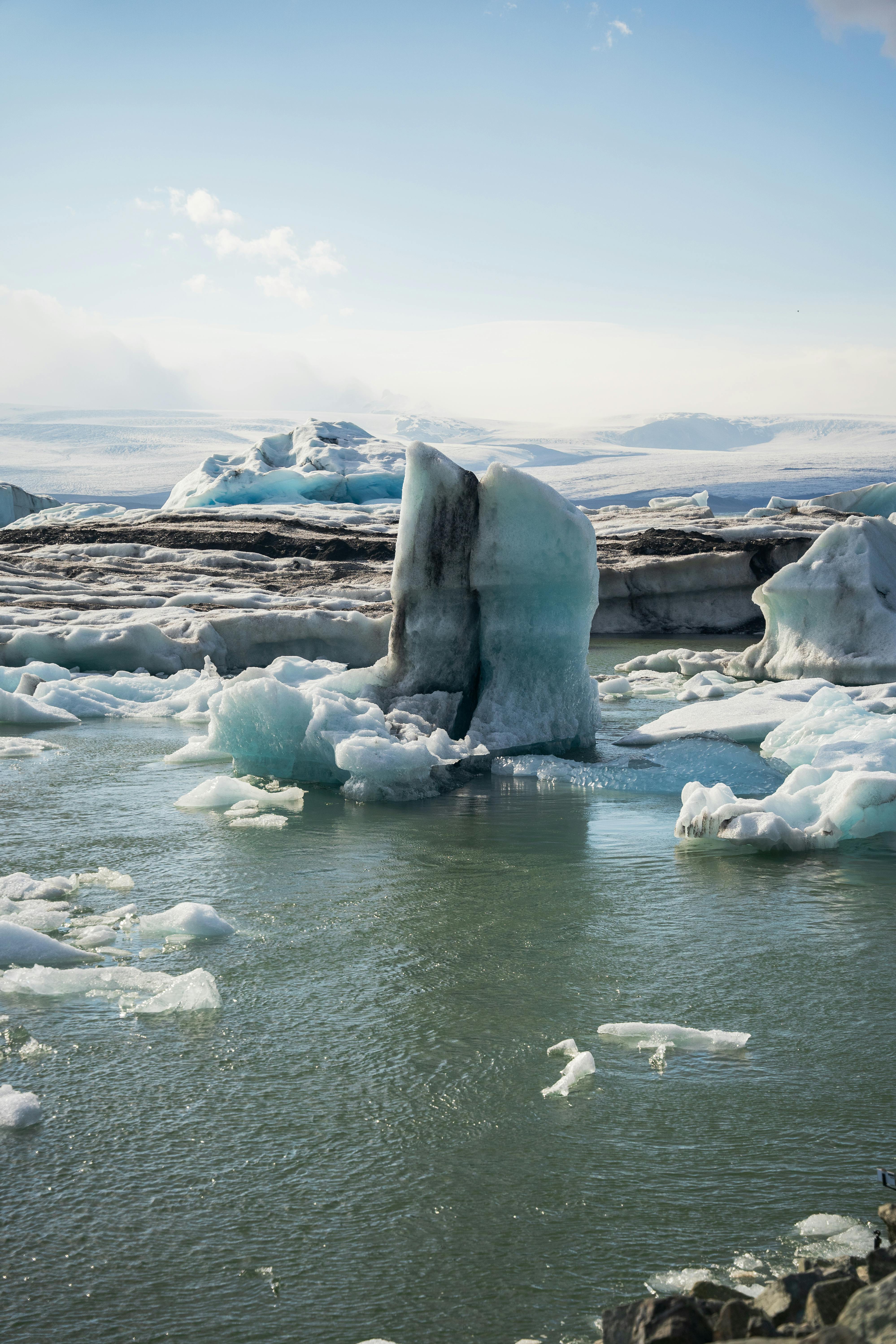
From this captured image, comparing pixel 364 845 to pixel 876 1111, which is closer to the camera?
pixel 876 1111

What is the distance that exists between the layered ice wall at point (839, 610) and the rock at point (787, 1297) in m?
9.68

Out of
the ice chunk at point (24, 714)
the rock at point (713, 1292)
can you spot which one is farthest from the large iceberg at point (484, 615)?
the rock at point (713, 1292)

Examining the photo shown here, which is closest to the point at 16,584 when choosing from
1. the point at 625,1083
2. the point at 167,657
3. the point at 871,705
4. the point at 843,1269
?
the point at 167,657

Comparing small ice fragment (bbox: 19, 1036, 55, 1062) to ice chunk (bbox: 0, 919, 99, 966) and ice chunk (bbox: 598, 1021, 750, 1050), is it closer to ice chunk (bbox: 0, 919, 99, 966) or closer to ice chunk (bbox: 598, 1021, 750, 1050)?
ice chunk (bbox: 0, 919, 99, 966)

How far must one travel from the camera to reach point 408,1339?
184 cm

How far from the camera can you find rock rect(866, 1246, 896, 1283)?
161cm

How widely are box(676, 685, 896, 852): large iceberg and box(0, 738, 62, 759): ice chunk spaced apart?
4.04 m

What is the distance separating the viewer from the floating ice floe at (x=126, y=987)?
313 cm

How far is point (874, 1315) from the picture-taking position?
139 centimetres

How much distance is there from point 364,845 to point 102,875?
3.80 feet

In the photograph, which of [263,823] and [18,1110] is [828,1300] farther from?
[263,823]

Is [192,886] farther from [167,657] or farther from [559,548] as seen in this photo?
[167,657]

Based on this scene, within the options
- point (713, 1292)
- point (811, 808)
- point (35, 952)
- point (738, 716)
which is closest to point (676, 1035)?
point (713, 1292)

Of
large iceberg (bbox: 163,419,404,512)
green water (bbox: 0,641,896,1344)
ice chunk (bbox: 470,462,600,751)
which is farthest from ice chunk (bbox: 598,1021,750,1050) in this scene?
large iceberg (bbox: 163,419,404,512)
